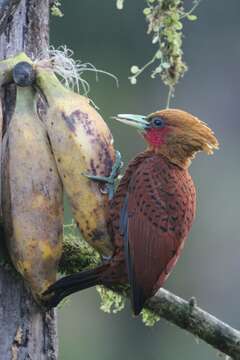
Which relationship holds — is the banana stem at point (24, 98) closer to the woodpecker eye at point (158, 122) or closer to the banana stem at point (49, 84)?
the banana stem at point (49, 84)

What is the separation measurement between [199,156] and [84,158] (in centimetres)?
837

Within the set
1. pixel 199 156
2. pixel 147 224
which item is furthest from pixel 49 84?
pixel 199 156

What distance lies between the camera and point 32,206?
4.02m

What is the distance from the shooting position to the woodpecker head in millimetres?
4203

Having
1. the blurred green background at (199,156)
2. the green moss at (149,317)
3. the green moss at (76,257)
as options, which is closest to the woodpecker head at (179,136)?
the green moss at (76,257)

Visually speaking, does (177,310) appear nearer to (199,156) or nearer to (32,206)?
(32,206)

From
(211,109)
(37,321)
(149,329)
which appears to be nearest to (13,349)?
(37,321)

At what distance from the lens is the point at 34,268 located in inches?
158

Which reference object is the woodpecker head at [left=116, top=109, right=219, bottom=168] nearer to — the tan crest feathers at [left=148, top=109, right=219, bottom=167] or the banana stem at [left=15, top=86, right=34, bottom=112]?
the tan crest feathers at [left=148, top=109, right=219, bottom=167]

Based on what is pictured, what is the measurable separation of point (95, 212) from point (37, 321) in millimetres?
393

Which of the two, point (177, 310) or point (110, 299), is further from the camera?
point (110, 299)

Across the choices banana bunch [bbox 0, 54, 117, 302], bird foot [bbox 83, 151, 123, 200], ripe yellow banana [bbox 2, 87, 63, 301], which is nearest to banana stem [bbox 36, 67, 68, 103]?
banana bunch [bbox 0, 54, 117, 302]

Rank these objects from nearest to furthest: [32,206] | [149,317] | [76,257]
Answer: [32,206]
[76,257]
[149,317]

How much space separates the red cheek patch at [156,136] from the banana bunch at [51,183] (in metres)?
0.23
